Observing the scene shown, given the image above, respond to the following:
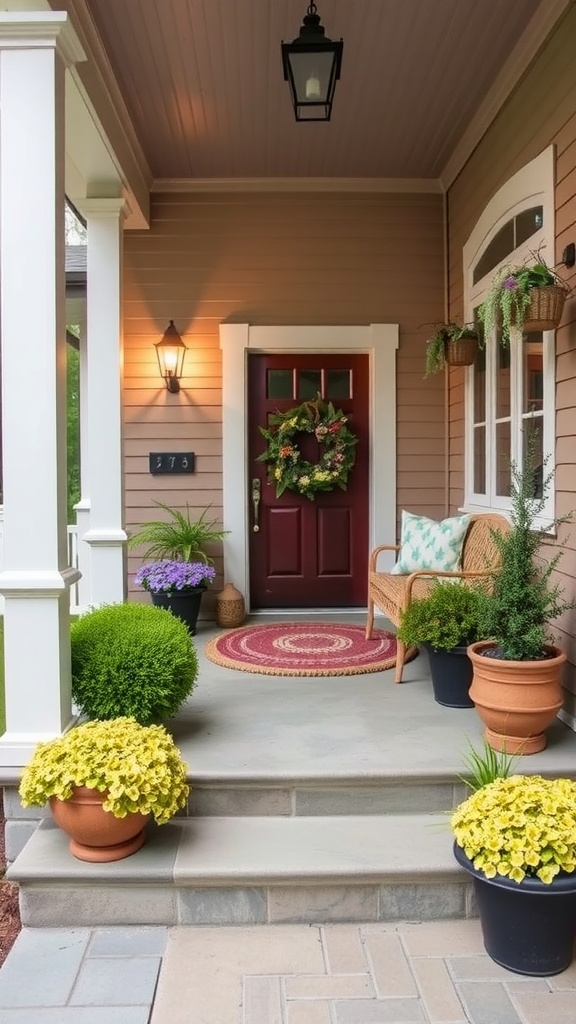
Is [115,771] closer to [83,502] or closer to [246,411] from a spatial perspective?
[246,411]

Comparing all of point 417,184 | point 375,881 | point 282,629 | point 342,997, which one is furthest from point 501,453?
point 342,997

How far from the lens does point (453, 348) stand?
4266 mm

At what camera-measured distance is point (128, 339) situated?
16.1 ft

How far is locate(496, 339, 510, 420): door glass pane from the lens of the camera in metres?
3.87

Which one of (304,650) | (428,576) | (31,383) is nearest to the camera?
(31,383)

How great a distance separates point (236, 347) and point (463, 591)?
8.38 feet

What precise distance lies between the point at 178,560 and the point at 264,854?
9.03 feet

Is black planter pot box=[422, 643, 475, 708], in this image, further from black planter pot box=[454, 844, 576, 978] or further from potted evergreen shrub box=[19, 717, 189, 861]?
potted evergreen shrub box=[19, 717, 189, 861]

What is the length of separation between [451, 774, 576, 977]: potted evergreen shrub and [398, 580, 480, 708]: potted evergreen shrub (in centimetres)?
98

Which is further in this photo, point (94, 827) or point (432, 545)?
point (432, 545)

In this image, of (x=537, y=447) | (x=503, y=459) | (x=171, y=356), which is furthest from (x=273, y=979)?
(x=171, y=356)

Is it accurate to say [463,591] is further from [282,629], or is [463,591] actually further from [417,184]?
[417,184]

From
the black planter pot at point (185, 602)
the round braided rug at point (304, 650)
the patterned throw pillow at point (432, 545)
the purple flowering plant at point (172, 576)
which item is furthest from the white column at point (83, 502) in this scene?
the patterned throw pillow at point (432, 545)

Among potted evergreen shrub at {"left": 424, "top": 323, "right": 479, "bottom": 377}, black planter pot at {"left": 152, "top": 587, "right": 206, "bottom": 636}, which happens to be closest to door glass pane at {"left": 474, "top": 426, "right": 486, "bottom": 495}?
potted evergreen shrub at {"left": 424, "top": 323, "right": 479, "bottom": 377}
